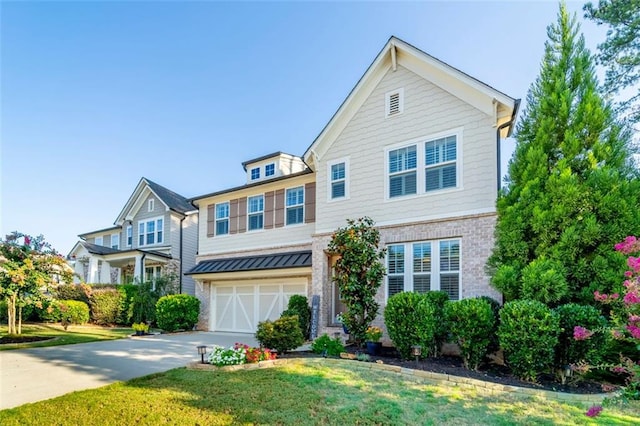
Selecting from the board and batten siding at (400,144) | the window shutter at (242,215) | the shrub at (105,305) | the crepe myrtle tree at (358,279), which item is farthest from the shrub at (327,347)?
the shrub at (105,305)

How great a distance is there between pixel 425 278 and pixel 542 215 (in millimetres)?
3693

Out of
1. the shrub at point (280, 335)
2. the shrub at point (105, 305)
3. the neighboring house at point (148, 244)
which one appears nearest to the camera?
the shrub at point (280, 335)

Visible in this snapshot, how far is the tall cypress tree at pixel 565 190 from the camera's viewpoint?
8.48 metres

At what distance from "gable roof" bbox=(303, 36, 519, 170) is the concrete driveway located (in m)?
7.75

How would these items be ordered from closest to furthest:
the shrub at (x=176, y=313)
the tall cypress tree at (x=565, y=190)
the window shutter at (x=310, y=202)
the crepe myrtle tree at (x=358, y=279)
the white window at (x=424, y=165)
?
the tall cypress tree at (x=565, y=190)
the crepe myrtle tree at (x=358, y=279)
the white window at (x=424, y=165)
the window shutter at (x=310, y=202)
the shrub at (x=176, y=313)

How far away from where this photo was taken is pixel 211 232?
1936 cm

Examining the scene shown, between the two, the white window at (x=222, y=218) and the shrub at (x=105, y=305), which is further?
the shrub at (x=105, y=305)

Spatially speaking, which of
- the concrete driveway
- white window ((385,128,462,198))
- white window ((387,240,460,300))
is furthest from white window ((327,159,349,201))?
the concrete driveway

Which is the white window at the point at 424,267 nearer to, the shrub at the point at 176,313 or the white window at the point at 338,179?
the white window at the point at 338,179

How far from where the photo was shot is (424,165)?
39.4 ft

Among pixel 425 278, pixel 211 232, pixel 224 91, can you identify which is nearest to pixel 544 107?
pixel 425 278

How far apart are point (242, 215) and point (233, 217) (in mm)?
607

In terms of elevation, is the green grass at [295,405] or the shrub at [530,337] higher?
the shrub at [530,337]

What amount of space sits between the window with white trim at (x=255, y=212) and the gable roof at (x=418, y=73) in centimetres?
374
